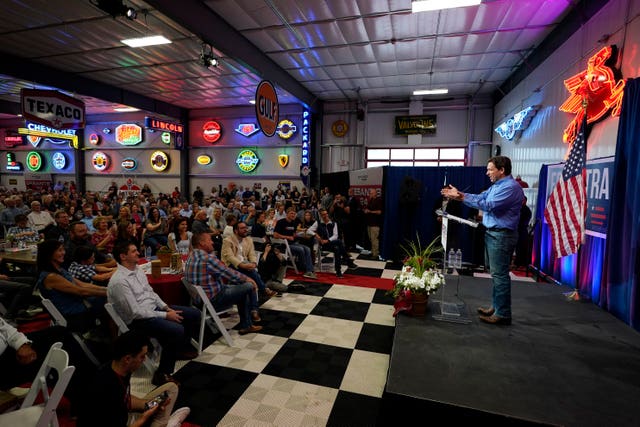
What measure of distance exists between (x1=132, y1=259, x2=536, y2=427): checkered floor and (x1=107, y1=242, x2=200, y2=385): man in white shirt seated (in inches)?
11.6

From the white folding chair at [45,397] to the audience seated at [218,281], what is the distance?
151 centimetres

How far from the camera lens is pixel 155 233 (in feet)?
21.3

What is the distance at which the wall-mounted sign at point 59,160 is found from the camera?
18250 mm

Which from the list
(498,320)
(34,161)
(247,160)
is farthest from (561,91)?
(34,161)

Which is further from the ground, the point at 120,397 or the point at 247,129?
the point at 247,129

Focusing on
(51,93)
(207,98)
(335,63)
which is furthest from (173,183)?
(335,63)

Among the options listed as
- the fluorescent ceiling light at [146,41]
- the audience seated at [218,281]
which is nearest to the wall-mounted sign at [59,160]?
the fluorescent ceiling light at [146,41]

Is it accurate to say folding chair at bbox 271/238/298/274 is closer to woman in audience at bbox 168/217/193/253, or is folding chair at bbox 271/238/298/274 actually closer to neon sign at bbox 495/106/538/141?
woman in audience at bbox 168/217/193/253

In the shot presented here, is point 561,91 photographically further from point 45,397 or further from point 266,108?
point 45,397

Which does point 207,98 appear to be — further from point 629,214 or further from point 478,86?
point 629,214

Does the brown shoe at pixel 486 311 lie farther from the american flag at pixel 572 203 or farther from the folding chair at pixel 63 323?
the folding chair at pixel 63 323

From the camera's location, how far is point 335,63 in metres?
9.00

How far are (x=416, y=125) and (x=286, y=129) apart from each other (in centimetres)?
535

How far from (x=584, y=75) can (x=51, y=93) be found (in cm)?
1085
